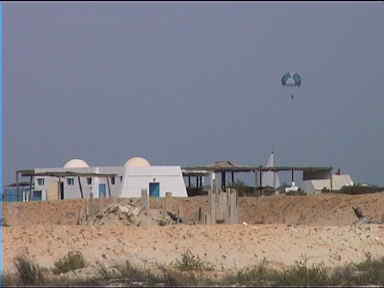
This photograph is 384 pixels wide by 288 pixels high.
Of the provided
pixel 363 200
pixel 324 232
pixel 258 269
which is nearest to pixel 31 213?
pixel 363 200

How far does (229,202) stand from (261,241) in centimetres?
742

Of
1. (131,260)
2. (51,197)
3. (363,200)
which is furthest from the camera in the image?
(51,197)

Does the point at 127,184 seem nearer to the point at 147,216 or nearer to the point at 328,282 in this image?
the point at 147,216

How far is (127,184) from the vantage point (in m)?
52.9

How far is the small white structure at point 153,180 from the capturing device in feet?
174

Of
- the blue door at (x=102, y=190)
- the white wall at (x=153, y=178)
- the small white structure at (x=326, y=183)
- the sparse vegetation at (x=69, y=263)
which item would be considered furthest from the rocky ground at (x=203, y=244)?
the small white structure at (x=326, y=183)

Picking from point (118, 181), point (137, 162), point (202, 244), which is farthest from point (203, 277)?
point (137, 162)

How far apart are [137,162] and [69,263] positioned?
38643mm

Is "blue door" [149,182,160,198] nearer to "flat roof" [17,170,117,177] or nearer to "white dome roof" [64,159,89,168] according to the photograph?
Answer: "flat roof" [17,170,117,177]

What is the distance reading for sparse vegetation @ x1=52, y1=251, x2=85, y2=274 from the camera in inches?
692

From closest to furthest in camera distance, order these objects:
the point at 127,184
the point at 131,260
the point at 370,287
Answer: the point at 370,287 → the point at 131,260 → the point at 127,184

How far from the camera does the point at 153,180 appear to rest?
54.0m

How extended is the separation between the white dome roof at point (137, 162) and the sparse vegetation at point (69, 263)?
36720 mm

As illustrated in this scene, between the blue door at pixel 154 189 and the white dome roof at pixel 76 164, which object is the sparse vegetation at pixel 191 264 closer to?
the blue door at pixel 154 189
